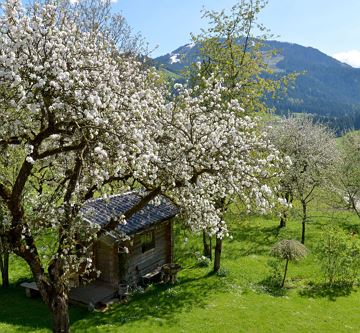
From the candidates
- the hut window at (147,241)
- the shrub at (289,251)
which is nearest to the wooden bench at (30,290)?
the hut window at (147,241)

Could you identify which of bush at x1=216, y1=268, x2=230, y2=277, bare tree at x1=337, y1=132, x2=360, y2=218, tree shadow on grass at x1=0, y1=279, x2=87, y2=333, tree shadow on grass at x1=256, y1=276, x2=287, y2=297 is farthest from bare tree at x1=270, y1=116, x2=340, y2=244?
tree shadow on grass at x1=0, y1=279, x2=87, y2=333

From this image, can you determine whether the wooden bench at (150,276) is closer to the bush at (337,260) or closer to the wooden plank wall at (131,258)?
the wooden plank wall at (131,258)

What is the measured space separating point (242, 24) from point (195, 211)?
1727cm

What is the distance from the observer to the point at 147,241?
25.0m

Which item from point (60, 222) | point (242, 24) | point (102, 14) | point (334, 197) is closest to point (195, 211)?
point (60, 222)

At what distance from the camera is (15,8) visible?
9.34 metres

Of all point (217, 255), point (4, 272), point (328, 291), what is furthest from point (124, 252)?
point (328, 291)

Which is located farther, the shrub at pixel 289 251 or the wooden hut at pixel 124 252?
the shrub at pixel 289 251

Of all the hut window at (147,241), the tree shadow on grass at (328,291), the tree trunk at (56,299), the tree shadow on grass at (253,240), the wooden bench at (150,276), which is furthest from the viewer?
the tree shadow on grass at (253,240)

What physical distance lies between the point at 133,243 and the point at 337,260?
12.8 metres

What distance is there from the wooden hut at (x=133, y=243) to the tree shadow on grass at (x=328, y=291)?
864 cm

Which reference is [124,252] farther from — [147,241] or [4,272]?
[4,272]

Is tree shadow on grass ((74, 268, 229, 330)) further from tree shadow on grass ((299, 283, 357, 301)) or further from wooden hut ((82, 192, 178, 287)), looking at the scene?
tree shadow on grass ((299, 283, 357, 301))

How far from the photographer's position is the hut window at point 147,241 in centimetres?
2464
